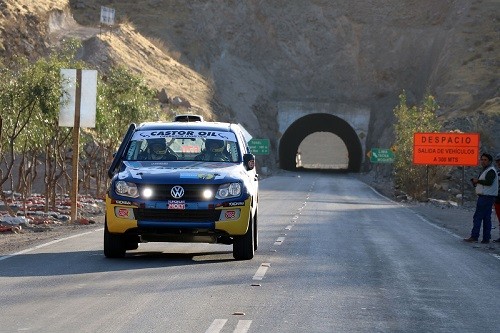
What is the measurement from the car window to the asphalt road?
1580 mm

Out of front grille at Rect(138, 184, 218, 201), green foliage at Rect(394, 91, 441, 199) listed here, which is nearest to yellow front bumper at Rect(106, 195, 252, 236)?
front grille at Rect(138, 184, 218, 201)

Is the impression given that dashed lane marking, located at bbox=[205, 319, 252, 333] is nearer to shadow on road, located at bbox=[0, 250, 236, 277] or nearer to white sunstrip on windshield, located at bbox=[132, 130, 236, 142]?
shadow on road, located at bbox=[0, 250, 236, 277]

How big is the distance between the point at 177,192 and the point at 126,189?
77 cm

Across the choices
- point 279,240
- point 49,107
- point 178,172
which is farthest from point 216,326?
point 49,107

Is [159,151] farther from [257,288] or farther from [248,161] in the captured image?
[257,288]

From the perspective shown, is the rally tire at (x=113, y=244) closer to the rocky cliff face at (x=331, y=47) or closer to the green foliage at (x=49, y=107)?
the green foliage at (x=49, y=107)

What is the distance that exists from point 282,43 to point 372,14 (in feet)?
31.8

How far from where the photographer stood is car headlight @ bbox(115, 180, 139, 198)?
16.5 m

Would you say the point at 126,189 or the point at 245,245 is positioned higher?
the point at 126,189

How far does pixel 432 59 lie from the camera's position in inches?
4117

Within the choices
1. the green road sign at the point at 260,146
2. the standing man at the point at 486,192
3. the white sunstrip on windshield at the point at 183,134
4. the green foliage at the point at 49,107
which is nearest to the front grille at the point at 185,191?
the white sunstrip on windshield at the point at 183,134

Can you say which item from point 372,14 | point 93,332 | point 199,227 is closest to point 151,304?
point 93,332

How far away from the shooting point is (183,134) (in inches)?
727

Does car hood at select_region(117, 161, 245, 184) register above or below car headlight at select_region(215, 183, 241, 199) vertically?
above
